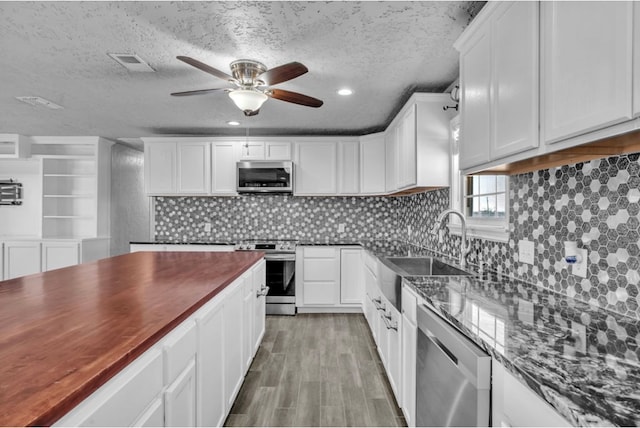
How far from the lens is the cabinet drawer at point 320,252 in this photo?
430 cm

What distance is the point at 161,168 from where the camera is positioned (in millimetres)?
4590

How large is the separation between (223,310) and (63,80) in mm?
2574

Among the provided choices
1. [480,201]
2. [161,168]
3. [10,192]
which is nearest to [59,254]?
[10,192]

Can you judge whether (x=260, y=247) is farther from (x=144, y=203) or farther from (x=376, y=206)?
(x=144, y=203)

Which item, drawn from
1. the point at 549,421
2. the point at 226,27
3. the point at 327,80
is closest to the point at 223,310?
the point at 549,421

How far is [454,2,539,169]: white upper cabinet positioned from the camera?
127 centimetres

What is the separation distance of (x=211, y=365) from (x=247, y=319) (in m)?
0.88

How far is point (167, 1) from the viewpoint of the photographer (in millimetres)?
1783

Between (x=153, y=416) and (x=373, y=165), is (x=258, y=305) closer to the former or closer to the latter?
(x=153, y=416)

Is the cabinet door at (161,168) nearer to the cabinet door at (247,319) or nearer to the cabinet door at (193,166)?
the cabinet door at (193,166)

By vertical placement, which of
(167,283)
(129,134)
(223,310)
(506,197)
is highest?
(129,134)

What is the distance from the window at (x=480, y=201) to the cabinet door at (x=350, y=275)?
5.41 ft

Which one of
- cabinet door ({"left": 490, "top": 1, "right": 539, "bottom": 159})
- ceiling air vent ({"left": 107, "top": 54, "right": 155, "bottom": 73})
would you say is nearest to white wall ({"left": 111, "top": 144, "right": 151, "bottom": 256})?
ceiling air vent ({"left": 107, "top": 54, "right": 155, "bottom": 73})

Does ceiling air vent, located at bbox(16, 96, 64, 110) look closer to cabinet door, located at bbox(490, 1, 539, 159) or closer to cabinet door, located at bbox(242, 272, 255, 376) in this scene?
cabinet door, located at bbox(242, 272, 255, 376)
